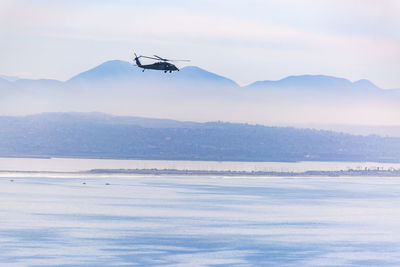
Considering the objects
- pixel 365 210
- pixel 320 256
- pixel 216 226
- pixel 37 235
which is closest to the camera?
pixel 320 256

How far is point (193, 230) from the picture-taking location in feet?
304

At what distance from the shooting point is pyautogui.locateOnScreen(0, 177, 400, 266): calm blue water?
238ft

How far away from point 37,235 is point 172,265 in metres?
20.7

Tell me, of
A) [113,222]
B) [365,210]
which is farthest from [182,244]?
[365,210]

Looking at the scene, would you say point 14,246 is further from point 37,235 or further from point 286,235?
point 286,235

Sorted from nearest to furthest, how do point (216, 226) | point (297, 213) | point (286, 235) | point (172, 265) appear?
point (172, 265) < point (286, 235) < point (216, 226) < point (297, 213)

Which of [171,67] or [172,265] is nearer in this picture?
[172,265]

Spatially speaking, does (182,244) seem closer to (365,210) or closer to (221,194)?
(365,210)

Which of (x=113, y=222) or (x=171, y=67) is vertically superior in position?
(x=171, y=67)

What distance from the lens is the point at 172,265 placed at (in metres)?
67.9

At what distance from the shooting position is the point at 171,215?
10900cm

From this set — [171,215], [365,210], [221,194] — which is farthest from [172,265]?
[221,194]

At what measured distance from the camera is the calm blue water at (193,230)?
72.5 meters

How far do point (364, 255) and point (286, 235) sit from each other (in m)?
14.4
